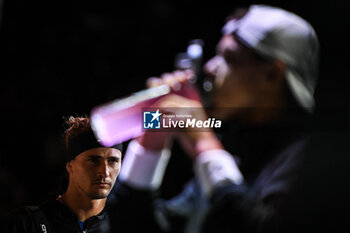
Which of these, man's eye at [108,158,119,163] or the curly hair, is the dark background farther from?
man's eye at [108,158,119,163]

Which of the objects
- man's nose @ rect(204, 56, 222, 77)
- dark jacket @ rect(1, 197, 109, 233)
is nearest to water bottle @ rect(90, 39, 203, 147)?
man's nose @ rect(204, 56, 222, 77)

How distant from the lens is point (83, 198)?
1.27 metres

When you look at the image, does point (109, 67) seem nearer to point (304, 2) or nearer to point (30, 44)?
point (30, 44)

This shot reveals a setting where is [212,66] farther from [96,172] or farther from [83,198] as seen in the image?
[83,198]

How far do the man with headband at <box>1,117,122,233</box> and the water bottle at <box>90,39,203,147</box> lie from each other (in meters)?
0.04

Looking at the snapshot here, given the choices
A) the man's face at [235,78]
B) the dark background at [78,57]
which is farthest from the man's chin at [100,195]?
the man's face at [235,78]

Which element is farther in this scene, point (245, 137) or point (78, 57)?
point (78, 57)

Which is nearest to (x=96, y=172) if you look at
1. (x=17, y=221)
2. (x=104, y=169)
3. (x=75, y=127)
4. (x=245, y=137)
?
(x=104, y=169)

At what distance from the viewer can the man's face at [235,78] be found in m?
1.06

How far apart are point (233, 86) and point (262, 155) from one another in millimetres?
227

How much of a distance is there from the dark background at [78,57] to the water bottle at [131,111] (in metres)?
0.09

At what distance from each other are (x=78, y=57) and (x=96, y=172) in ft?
1.96

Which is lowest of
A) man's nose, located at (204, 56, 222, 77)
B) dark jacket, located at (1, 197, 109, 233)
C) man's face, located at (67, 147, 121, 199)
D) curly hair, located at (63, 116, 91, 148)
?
dark jacket, located at (1, 197, 109, 233)

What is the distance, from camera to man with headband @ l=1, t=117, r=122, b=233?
4.07ft
